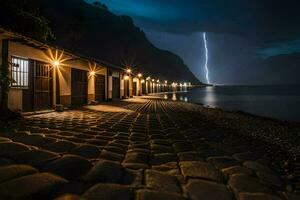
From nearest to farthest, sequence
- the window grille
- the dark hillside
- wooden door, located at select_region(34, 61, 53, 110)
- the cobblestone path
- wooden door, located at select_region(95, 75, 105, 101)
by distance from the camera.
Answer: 1. the cobblestone path
2. the window grille
3. wooden door, located at select_region(34, 61, 53, 110)
4. wooden door, located at select_region(95, 75, 105, 101)
5. the dark hillside

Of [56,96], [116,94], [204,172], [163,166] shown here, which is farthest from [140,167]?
[116,94]

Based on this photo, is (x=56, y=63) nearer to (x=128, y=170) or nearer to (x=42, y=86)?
(x=42, y=86)

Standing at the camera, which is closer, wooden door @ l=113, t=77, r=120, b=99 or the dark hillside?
wooden door @ l=113, t=77, r=120, b=99

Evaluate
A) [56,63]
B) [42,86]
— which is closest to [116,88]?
[56,63]

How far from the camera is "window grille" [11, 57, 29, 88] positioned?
1122 cm

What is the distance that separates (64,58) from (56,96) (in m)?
2.36

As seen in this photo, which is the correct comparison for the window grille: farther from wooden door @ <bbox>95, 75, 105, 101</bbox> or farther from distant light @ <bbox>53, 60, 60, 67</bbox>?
wooden door @ <bbox>95, 75, 105, 101</bbox>

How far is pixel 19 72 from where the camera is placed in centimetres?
1169

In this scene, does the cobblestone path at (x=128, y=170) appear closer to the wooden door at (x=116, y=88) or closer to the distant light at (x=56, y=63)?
the distant light at (x=56, y=63)

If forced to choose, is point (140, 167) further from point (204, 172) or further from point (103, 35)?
point (103, 35)

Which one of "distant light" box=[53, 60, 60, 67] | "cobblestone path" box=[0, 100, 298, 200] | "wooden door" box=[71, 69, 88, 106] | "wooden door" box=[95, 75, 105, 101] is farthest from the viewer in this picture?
"wooden door" box=[95, 75, 105, 101]

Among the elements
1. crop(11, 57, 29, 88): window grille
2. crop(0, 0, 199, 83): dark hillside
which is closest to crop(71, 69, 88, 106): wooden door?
crop(11, 57, 29, 88): window grille

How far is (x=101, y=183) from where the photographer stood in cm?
371

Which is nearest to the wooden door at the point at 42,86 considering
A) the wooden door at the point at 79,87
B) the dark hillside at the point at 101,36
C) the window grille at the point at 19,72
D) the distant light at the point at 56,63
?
the distant light at the point at 56,63
